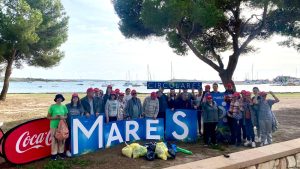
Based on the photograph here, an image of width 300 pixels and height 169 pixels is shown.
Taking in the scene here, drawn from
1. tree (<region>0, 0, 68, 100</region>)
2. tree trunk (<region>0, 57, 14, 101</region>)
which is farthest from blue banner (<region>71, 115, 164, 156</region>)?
tree trunk (<region>0, 57, 14, 101</region>)

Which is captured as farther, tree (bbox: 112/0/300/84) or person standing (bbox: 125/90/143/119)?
tree (bbox: 112/0/300/84)

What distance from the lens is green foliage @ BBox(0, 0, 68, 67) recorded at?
27859mm

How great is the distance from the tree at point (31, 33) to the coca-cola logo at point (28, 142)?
68.7 ft

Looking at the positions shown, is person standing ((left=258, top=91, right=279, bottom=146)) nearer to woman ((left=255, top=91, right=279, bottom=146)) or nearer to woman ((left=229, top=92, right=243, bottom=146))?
woman ((left=255, top=91, right=279, bottom=146))

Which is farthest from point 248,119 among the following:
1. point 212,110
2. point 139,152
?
point 139,152

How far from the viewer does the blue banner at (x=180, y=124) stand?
37.0ft

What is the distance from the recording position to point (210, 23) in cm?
1773

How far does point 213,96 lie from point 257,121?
1.74 meters

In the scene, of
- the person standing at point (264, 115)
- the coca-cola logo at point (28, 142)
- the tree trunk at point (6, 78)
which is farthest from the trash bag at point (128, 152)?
the tree trunk at point (6, 78)

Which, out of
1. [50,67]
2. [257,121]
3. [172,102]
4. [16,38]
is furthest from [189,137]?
[50,67]

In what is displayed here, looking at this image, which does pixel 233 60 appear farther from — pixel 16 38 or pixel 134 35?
pixel 16 38

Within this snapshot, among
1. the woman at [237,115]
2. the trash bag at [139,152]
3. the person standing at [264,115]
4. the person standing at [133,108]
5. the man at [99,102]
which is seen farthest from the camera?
the person standing at [133,108]

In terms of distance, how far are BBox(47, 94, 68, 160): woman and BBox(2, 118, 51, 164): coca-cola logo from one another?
305 millimetres

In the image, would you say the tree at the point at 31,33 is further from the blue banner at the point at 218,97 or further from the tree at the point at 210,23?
the blue banner at the point at 218,97
